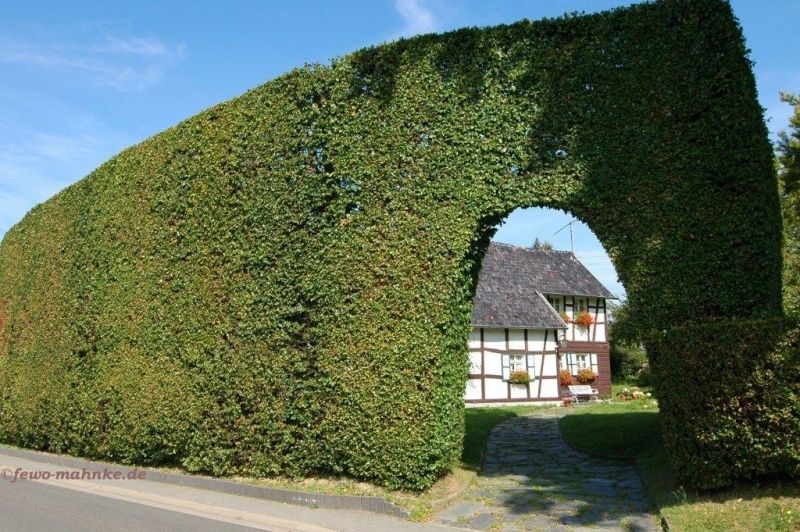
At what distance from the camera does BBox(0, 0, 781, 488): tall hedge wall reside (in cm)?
850

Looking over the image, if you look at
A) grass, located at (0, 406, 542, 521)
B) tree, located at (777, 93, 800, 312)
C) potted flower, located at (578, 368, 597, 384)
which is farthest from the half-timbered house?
grass, located at (0, 406, 542, 521)

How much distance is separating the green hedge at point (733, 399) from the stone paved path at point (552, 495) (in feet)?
3.36

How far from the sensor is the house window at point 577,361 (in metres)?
30.3

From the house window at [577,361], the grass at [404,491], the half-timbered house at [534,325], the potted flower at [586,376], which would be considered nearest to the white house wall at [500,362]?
the half-timbered house at [534,325]

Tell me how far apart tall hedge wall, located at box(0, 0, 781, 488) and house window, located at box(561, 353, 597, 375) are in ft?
70.4

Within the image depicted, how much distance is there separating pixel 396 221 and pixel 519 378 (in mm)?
18015

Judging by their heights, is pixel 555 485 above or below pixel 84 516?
above

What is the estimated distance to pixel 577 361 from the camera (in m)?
30.7

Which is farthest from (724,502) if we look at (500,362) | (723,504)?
(500,362)

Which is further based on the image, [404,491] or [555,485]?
[555,485]

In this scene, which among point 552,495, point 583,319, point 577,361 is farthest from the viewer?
point 583,319

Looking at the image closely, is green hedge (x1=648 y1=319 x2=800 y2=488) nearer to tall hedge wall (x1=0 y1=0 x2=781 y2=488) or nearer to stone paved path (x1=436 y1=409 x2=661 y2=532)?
tall hedge wall (x1=0 y1=0 x2=781 y2=488)

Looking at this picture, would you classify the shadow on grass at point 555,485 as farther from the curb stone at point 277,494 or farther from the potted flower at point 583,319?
the potted flower at point 583,319

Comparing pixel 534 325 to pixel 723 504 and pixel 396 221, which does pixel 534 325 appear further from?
pixel 723 504
